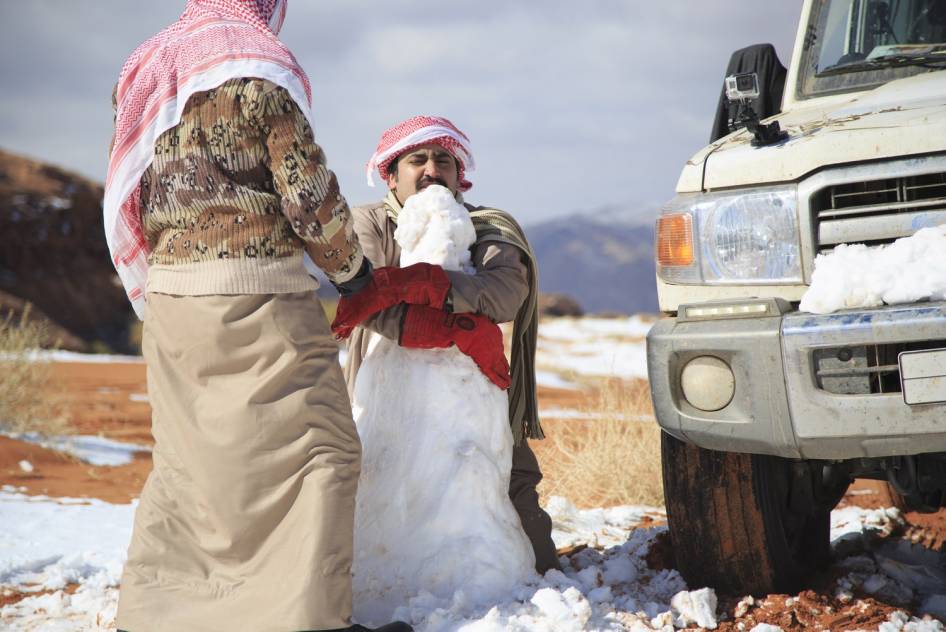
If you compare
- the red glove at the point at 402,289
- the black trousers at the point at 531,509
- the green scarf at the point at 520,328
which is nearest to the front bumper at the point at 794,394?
the red glove at the point at 402,289

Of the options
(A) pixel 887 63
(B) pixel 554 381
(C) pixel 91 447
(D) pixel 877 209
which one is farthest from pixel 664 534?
(B) pixel 554 381

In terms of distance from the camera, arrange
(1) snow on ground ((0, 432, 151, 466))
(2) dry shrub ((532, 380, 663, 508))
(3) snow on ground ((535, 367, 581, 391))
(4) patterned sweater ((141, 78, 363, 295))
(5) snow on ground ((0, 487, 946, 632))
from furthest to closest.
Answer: (3) snow on ground ((535, 367, 581, 391)) → (1) snow on ground ((0, 432, 151, 466)) → (2) dry shrub ((532, 380, 663, 508)) → (5) snow on ground ((0, 487, 946, 632)) → (4) patterned sweater ((141, 78, 363, 295))

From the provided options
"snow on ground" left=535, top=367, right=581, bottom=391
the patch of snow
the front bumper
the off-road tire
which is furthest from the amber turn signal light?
"snow on ground" left=535, top=367, right=581, bottom=391

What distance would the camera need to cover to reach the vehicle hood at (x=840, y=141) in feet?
8.66

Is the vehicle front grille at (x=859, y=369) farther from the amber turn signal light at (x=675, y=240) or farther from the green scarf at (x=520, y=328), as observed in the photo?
the green scarf at (x=520, y=328)

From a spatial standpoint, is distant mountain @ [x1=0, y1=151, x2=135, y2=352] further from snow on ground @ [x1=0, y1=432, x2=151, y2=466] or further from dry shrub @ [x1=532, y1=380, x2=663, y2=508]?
dry shrub @ [x1=532, y1=380, x2=663, y2=508]

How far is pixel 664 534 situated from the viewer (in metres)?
4.13

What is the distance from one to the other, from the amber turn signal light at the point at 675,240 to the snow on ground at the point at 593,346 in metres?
10.1

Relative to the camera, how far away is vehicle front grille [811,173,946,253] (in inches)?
103

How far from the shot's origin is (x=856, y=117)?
9.43ft

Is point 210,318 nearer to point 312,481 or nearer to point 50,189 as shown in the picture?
point 312,481

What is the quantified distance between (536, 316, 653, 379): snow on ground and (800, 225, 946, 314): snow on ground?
10.4 metres

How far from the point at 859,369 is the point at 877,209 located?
482mm

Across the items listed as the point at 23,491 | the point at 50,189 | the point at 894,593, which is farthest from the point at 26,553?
the point at 50,189
